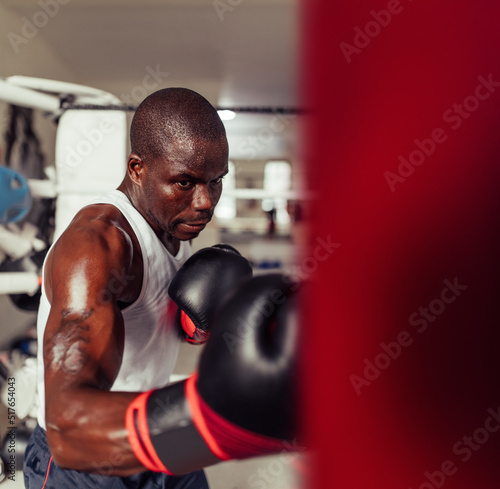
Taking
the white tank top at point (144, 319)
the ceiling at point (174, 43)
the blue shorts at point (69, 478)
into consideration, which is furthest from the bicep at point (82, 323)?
the ceiling at point (174, 43)

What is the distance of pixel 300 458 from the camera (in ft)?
1.12

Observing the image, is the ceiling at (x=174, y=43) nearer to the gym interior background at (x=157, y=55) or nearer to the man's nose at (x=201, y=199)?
the gym interior background at (x=157, y=55)

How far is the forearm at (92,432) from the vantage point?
0.45 metres

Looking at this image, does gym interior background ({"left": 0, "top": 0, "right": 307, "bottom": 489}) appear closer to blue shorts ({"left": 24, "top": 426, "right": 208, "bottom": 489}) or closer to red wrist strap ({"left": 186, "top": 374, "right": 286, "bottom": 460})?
blue shorts ({"left": 24, "top": 426, "right": 208, "bottom": 489})

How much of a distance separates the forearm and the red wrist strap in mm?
73

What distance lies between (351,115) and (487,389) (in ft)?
0.69

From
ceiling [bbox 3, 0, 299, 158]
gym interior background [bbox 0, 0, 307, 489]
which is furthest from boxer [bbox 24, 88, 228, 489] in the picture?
ceiling [bbox 3, 0, 299, 158]

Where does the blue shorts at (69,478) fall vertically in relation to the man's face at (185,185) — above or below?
below

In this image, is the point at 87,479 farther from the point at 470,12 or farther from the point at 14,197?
the point at 14,197

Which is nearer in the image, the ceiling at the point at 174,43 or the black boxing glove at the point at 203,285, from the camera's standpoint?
the black boxing glove at the point at 203,285

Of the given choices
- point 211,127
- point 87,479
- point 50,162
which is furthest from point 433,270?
point 50,162

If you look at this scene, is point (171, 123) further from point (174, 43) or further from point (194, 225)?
point (174, 43)

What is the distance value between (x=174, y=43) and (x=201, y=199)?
2.83 meters

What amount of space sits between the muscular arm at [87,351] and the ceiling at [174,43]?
75.0 inches
